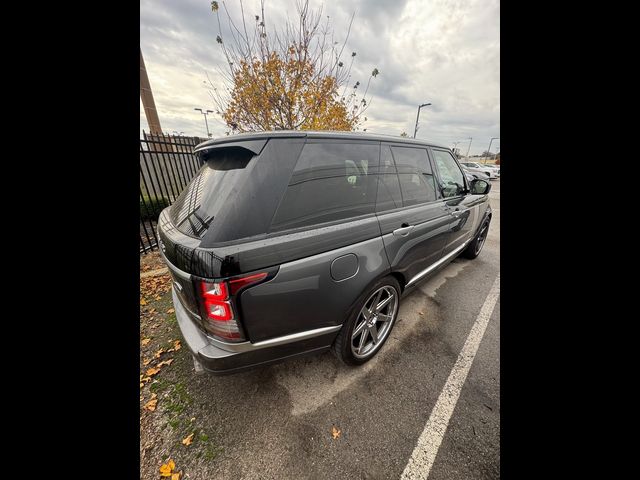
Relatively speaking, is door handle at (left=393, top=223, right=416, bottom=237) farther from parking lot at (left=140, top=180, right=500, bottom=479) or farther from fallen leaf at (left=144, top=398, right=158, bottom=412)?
fallen leaf at (left=144, top=398, right=158, bottom=412)

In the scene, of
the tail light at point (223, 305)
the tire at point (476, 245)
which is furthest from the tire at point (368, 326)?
the tire at point (476, 245)

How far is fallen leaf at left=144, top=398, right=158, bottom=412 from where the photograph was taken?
170 cm

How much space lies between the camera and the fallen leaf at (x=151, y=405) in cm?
170

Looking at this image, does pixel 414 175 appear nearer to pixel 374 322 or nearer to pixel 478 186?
pixel 374 322

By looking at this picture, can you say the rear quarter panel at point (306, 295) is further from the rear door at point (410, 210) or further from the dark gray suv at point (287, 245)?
the rear door at point (410, 210)

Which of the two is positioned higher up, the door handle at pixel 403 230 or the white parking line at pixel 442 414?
the door handle at pixel 403 230

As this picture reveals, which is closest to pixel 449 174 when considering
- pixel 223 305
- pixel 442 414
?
pixel 442 414

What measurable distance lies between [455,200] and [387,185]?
58.8 inches

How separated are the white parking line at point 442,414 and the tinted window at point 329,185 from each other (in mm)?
1651

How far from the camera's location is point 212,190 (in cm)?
143
